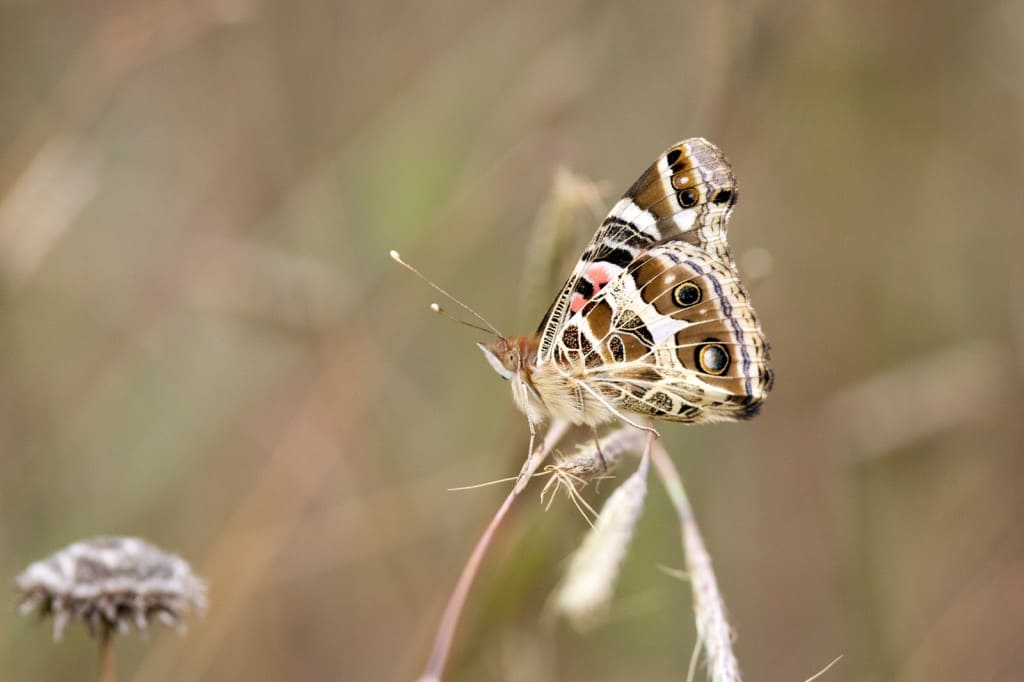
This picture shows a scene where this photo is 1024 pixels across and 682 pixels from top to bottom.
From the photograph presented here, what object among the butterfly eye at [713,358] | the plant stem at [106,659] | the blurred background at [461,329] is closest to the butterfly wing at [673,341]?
the butterfly eye at [713,358]

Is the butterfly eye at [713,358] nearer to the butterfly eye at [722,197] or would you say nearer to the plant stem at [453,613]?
the butterfly eye at [722,197]

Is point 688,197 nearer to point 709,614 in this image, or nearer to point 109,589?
point 709,614

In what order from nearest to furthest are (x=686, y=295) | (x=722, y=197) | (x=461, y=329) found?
(x=722, y=197)
(x=686, y=295)
(x=461, y=329)

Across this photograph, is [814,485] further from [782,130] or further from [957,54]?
[957,54]

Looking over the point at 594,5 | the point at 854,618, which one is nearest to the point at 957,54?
the point at 594,5

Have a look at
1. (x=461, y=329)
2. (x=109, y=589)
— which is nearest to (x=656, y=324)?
(x=109, y=589)

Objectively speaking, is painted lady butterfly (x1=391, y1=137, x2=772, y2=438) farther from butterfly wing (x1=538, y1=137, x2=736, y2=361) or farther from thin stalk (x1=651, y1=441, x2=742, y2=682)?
thin stalk (x1=651, y1=441, x2=742, y2=682)
